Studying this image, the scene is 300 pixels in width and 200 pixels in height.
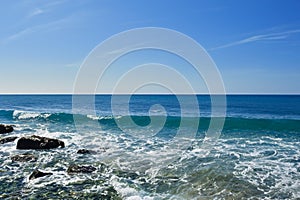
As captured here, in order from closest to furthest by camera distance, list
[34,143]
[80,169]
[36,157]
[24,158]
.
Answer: [80,169], [24,158], [36,157], [34,143]

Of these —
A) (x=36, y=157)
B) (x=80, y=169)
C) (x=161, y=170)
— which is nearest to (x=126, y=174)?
(x=161, y=170)

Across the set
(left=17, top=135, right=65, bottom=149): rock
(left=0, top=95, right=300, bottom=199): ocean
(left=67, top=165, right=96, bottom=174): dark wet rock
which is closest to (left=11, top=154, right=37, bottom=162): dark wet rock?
(left=0, top=95, right=300, bottom=199): ocean

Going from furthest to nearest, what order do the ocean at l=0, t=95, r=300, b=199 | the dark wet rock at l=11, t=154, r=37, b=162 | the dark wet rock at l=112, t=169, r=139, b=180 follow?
the dark wet rock at l=11, t=154, r=37, b=162 → the dark wet rock at l=112, t=169, r=139, b=180 → the ocean at l=0, t=95, r=300, b=199

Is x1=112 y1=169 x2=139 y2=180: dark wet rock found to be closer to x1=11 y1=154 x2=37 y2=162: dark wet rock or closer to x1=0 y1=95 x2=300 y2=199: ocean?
x1=0 y1=95 x2=300 y2=199: ocean

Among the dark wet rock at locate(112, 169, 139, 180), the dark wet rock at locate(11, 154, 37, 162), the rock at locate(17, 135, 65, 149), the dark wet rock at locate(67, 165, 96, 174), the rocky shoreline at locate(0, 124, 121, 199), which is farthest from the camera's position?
the rock at locate(17, 135, 65, 149)

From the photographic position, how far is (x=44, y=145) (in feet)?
51.3

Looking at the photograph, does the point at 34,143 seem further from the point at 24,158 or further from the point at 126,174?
the point at 126,174

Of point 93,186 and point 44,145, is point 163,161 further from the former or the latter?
point 44,145

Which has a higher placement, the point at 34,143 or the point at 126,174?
the point at 34,143

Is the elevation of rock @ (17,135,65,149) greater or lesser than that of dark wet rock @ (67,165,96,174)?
greater

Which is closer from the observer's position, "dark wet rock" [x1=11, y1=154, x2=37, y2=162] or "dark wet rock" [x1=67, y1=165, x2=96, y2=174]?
"dark wet rock" [x1=67, y1=165, x2=96, y2=174]

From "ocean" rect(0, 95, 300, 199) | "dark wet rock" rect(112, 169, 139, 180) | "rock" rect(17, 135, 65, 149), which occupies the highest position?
"rock" rect(17, 135, 65, 149)

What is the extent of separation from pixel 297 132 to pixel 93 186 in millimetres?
19387

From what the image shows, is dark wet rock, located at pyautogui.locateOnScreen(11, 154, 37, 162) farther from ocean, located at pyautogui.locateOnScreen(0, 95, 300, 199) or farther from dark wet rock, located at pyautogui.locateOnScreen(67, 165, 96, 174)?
dark wet rock, located at pyautogui.locateOnScreen(67, 165, 96, 174)
